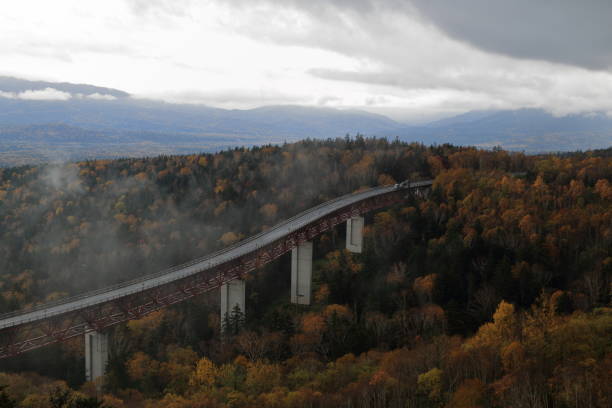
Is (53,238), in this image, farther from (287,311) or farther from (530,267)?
(530,267)

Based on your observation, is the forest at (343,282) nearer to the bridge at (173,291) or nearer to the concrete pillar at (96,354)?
the concrete pillar at (96,354)

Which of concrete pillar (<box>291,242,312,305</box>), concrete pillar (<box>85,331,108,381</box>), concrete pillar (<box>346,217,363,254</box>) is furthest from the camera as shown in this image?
concrete pillar (<box>346,217,363,254</box>)

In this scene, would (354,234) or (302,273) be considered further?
(354,234)

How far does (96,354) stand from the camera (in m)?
49.2

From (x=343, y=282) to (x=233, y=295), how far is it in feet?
48.1

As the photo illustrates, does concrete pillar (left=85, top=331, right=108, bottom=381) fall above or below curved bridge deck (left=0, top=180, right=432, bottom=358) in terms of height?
below

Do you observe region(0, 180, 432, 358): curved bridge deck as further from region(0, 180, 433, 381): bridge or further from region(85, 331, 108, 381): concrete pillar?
region(85, 331, 108, 381): concrete pillar

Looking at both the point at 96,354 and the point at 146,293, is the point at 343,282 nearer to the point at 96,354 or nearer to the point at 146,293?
the point at 146,293

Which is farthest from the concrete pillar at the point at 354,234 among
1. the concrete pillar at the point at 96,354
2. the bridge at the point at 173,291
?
the concrete pillar at the point at 96,354

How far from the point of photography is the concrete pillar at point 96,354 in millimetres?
48719

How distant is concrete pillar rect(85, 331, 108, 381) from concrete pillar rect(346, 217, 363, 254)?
44.1m

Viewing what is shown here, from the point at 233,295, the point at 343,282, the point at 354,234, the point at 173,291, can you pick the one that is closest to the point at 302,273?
the point at 343,282

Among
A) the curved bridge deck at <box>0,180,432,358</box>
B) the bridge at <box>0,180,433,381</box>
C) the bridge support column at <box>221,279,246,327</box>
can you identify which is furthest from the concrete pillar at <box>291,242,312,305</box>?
the bridge support column at <box>221,279,246,327</box>

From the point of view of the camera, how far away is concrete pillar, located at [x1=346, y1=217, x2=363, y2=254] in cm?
8338
